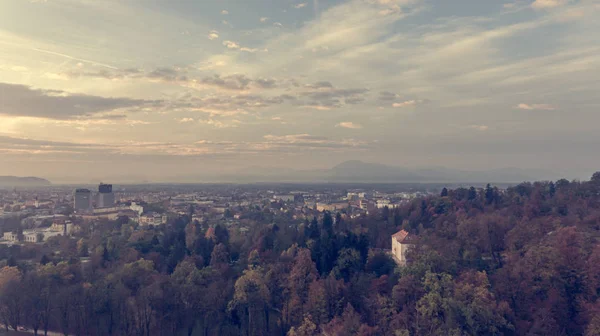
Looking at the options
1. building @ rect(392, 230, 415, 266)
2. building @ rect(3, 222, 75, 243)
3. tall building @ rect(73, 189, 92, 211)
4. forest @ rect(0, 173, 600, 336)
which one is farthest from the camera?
tall building @ rect(73, 189, 92, 211)

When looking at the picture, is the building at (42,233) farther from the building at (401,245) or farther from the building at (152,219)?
the building at (401,245)

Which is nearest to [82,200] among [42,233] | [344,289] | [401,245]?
[42,233]

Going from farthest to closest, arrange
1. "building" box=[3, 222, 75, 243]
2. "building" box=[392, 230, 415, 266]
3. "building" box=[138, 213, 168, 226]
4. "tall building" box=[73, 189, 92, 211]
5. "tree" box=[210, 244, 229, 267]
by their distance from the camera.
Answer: "tall building" box=[73, 189, 92, 211]
"building" box=[138, 213, 168, 226]
"building" box=[3, 222, 75, 243]
"building" box=[392, 230, 415, 266]
"tree" box=[210, 244, 229, 267]

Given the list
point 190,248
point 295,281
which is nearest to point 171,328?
point 295,281

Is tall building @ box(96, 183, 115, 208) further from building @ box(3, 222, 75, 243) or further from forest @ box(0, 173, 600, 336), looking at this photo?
forest @ box(0, 173, 600, 336)

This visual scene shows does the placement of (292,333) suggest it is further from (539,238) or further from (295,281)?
(539,238)

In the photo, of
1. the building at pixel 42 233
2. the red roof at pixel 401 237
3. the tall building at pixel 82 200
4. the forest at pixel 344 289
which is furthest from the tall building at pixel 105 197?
the red roof at pixel 401 237

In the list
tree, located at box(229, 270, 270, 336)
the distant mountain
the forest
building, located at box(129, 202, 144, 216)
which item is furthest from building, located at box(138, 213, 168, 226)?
the distant mountain
